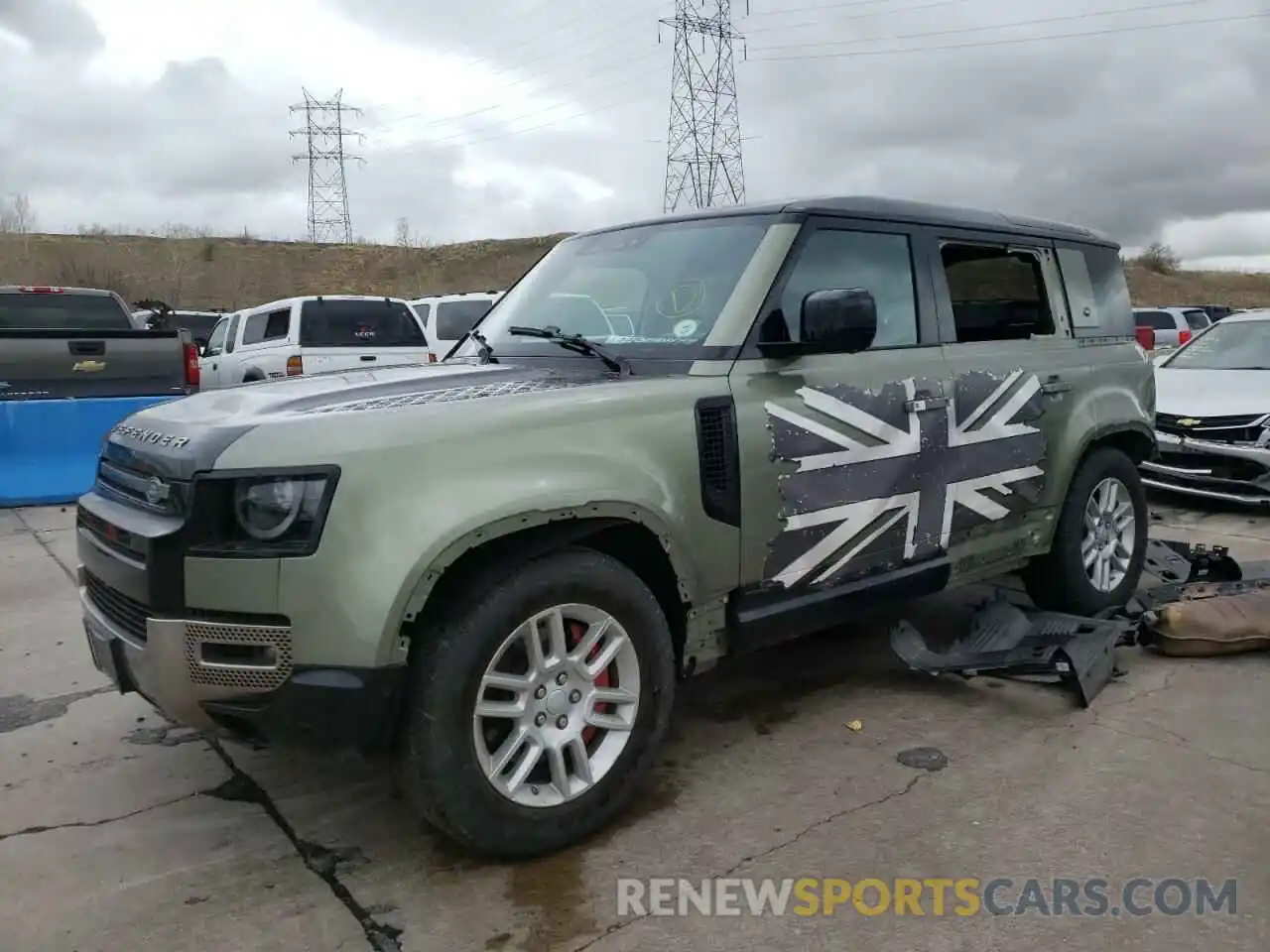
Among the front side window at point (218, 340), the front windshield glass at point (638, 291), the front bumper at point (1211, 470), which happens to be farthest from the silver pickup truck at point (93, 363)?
the front bumper at point (1211, 470)

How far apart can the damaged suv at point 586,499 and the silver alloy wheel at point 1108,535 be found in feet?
1.25

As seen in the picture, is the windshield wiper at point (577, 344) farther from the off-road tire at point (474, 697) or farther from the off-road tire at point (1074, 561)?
the off-road tire at point (1074, 561)

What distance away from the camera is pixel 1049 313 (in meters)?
4.72

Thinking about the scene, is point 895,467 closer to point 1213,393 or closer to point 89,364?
point 1213,393

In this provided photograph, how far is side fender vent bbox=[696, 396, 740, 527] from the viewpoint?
3.21 m

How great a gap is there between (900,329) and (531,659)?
207 centimetres

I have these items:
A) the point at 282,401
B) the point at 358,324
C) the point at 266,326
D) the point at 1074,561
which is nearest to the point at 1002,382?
the point at 1074,561

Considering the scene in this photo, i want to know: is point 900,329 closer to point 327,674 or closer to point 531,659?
point 531,659

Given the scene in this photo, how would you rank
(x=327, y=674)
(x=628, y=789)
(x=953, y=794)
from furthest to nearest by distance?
(x=953, y=794) < (x=628, y=789) < (x=327, y=674)

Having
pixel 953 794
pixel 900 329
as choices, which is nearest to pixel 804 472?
pixel 900 329

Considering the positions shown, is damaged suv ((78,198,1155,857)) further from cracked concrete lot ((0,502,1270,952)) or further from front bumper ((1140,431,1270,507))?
front bumper ((1140,431,1270,507))

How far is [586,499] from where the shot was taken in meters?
2.86

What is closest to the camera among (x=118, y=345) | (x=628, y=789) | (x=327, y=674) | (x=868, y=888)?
(x=327, y=674)

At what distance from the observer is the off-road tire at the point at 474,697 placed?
2.63 meters
